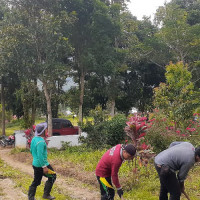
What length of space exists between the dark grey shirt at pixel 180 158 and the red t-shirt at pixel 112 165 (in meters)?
0.78

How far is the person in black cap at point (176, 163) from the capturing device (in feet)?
14.1

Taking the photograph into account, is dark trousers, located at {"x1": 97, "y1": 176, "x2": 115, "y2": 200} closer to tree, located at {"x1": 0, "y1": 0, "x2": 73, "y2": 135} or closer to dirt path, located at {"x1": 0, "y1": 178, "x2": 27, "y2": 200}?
dirt path, located at {"x1": 0, "y1": 178, "x2": 27, "y2": 200}

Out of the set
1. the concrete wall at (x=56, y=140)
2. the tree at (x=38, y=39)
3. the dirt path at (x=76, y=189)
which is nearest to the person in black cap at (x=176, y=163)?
the dirt path at (x=76, y=189)

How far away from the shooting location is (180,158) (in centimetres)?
439

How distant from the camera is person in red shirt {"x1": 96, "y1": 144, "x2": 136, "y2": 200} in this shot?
432 centimetres

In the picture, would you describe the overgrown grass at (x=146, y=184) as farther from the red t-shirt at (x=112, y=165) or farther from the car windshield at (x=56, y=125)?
the car windshield at (x=56, y=125)

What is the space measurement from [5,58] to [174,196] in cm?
1326

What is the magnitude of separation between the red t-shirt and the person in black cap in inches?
30.2

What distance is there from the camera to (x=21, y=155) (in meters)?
13.6

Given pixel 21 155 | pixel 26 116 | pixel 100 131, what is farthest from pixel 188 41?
pixel 21 155

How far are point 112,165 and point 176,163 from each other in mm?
1077

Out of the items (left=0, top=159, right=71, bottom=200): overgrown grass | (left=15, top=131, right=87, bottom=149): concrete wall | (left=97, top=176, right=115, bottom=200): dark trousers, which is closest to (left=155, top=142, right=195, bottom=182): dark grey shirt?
(left=97, top=176, right=115, bottom=200): dark trousers

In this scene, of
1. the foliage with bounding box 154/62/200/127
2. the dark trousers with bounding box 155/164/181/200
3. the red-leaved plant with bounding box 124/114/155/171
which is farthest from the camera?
the foliage with bounding box 154/62/200/127

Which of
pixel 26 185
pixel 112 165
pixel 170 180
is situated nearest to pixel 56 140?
pixel 26 185
